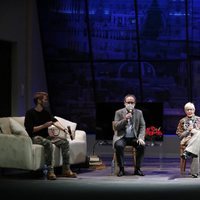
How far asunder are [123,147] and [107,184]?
109 cm

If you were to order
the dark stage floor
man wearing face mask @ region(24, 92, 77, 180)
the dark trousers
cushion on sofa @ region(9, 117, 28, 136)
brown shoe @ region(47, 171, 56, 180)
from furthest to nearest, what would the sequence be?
the dark trousers < cushion on sofa @ region(9, 117, 28, 136) < man wearing face mask @ region(24, 92, 77, 180) < brown shoe @ region(47, 171, 56, 180) < the dark stage floor

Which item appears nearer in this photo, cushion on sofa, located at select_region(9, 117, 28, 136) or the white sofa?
the white sofa

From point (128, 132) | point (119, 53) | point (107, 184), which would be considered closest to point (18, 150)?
point (107, 184)

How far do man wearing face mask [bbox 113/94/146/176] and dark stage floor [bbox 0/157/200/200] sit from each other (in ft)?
0.91

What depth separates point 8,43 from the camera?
38.2ft

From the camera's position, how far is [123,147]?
8.83 metres

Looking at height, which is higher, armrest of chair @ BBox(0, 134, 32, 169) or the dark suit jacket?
the dark suit jacket

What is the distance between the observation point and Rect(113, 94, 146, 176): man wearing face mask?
29.0ft

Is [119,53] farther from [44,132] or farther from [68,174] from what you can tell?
[68,174]

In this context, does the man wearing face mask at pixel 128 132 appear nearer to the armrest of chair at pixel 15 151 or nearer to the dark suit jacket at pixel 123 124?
the dark suit jacket at pixel 123 124

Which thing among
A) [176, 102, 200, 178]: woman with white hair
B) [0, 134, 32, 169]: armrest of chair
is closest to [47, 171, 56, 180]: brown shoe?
[0, 134, 32, 169]: armrest of chair

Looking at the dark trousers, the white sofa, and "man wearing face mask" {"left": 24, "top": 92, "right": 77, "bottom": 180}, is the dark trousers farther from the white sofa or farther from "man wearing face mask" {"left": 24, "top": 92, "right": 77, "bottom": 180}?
the white sofa

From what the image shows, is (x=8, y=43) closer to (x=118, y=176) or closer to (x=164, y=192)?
(x=118, y=176)

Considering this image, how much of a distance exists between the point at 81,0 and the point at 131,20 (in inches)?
44.7
